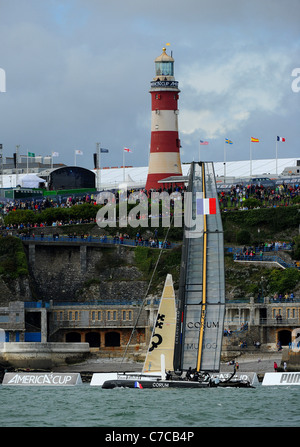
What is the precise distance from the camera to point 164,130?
113812 millimetres

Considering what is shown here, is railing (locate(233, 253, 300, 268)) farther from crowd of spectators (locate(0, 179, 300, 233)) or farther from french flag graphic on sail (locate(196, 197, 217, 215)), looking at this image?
french flag graphic on sail (locate(196, 197, 217, 215))

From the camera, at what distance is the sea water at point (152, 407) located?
61.5m

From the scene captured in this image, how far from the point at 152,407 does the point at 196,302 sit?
7123mm

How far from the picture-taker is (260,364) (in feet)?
289

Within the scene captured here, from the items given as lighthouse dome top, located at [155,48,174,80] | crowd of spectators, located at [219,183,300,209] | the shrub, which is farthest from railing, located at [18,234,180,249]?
lighthouse dome top, located at [155,48,174,80]

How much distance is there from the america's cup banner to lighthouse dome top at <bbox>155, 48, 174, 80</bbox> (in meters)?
40.9

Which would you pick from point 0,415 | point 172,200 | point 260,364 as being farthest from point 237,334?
point 0,415

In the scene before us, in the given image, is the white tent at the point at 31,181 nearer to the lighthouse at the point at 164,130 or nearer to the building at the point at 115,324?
the lighthouse at the point at 164,130

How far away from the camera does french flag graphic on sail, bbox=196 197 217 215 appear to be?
71438 millimetres

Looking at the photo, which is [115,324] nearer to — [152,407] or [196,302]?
[196,302]

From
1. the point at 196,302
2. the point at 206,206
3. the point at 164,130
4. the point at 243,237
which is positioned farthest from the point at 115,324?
the point at 206,206
